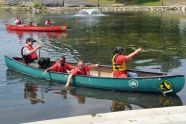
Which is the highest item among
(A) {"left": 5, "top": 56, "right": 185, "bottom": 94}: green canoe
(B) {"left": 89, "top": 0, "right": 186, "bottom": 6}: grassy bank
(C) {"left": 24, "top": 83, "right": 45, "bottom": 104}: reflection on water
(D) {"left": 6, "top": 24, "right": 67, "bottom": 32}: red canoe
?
(B) {"left": 89, "top": 0, "right": 186, "bottom": 6}: grassy bank

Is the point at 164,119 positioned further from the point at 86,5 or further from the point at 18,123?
the point at 86,5

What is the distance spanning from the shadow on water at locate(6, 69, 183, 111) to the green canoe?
24cm

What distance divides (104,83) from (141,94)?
5.52ft

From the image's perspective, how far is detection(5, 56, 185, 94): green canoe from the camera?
17.5 metres

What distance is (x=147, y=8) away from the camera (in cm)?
8238

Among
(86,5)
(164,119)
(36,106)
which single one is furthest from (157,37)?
(86,5)

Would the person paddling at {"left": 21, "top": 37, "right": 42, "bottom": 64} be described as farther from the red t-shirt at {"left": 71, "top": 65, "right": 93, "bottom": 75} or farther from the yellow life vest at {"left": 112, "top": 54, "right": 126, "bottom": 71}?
the yellow life vest at {"left": 112, "top": 54, "right": 126, "bottom": 71}

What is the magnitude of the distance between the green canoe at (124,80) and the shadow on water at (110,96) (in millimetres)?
236

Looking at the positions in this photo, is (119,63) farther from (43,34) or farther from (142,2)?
(142,2)

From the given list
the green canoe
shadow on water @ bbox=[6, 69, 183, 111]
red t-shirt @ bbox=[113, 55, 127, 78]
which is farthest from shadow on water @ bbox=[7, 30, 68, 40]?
red t-shirt @ bbox=[113, 55, 127, 78]

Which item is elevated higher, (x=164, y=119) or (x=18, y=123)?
(x=164, y=119)

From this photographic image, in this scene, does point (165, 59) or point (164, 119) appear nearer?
point (164, 119)

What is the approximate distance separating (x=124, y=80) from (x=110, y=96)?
0.96m

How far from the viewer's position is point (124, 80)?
719 inches
